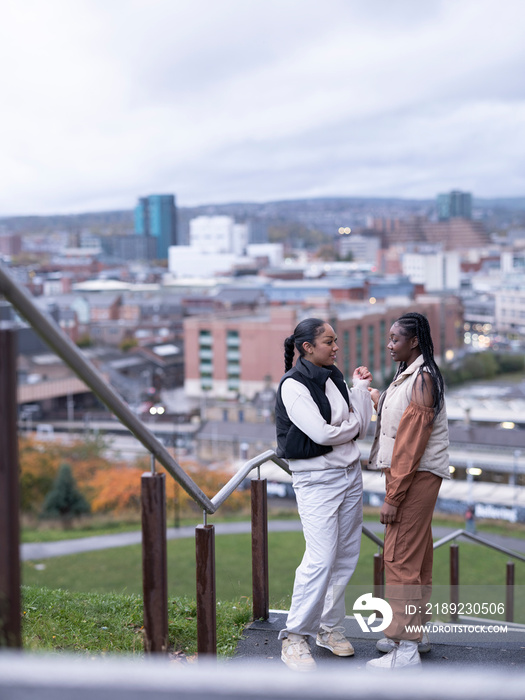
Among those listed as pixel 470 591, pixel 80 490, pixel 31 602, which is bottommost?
pixel 80 490

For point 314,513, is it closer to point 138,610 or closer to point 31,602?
point 138,610

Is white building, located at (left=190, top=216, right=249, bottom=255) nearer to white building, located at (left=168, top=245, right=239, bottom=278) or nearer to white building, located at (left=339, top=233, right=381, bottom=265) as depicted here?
white building, located at (left=168, top=245, right=239, bottom=278)

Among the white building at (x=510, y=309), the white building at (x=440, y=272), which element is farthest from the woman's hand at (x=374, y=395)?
the white building at (x=440, y=272)

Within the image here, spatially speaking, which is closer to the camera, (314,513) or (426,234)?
(314,513)

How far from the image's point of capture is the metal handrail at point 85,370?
99 cm

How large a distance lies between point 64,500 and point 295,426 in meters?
20.6

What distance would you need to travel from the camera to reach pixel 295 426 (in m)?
2.21

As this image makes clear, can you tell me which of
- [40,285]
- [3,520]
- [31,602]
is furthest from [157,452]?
[40,285]

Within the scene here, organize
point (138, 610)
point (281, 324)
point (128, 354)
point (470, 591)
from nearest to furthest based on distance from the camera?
point (138, 610) < point (470, 591) < point (281, 324) < point (128, 354)

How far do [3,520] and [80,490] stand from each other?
2332cm

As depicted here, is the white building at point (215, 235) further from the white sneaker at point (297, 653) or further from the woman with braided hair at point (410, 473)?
the white sneaker at point (297, 653)

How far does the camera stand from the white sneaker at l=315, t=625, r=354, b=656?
7.61 feet

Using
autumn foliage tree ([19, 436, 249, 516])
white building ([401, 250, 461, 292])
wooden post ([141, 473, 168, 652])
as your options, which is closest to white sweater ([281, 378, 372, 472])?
wooden post ([141, 473, 168, 652])

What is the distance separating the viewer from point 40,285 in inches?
3248
